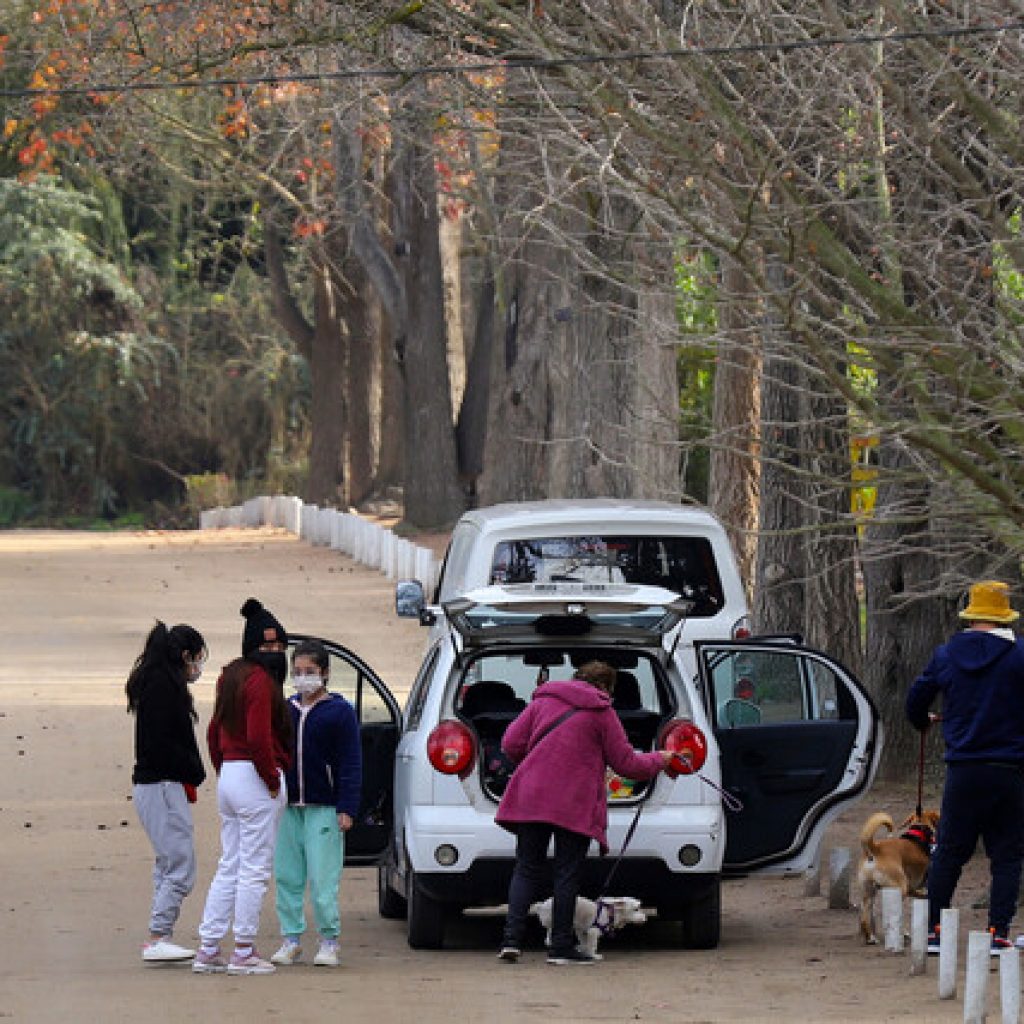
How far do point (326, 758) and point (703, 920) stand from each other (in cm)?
198

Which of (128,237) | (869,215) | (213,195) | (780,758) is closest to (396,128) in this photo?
(869,215)

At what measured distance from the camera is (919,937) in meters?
11.0

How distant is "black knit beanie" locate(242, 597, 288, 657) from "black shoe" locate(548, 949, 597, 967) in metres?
1.88

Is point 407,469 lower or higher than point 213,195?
lower

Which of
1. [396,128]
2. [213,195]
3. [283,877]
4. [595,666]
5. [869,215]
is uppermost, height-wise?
[213,195]

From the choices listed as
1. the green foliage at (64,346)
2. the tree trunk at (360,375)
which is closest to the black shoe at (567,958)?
the tree trunk at (360,375)

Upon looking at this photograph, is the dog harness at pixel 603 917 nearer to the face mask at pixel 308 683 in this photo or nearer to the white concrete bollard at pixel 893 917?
the white concrete bollard at pixel 893 917

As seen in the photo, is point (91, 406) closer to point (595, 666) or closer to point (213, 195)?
point (213, 195)

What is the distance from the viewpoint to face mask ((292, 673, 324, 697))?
1146 centimetres

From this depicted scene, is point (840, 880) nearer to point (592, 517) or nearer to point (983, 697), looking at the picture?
point (592, 517)

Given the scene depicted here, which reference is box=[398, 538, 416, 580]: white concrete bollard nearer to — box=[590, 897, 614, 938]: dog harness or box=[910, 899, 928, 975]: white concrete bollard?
box=[590, 897, 614, 938]: dog harness

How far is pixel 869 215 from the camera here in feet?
51.0

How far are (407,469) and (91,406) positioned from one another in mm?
19351

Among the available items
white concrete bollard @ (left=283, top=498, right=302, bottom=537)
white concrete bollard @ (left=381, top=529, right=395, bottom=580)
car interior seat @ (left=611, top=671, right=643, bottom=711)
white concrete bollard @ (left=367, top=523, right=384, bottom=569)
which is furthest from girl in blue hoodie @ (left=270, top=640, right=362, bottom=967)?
white concrete bollard @ (left=283, top=498, right=302, bottom=537)
